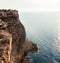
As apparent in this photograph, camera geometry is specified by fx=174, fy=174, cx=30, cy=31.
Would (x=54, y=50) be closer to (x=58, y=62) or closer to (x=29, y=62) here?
(x=58, y=62)

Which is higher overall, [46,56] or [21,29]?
[21,29]

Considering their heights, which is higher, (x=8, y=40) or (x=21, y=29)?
(x=21, y=29)

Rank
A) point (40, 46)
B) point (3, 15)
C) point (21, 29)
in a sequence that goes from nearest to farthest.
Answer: point (3, 15) → point (21, 29) → point (40, 46)

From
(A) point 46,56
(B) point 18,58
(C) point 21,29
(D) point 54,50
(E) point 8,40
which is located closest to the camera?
(E) point 8,40

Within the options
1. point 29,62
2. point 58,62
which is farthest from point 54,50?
point 29,62

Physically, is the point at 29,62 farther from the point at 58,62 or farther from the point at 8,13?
the point at 8,13

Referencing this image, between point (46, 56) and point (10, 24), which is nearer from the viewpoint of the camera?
point (10, 24)

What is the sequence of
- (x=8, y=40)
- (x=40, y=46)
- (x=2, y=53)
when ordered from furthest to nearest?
(x=40, y=46) → (x=8, y=40) → (x=2, y=53)

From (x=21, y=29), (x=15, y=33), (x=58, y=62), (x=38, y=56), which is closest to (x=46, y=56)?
(x=38, y=56)

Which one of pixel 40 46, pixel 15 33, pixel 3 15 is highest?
pixel 3 15
